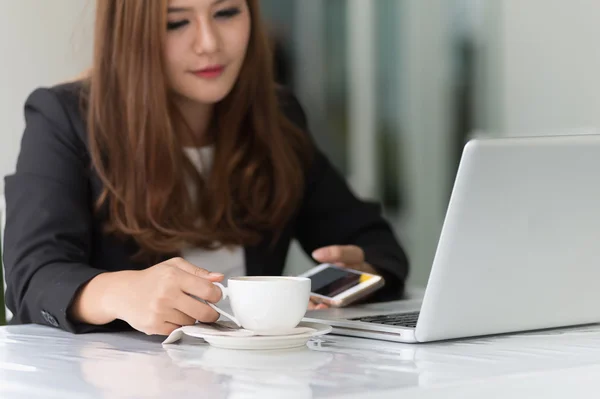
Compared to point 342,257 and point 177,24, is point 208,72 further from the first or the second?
point 342,257

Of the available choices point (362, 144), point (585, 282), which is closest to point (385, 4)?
point (362, 144)

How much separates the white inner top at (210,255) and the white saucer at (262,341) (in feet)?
2.44

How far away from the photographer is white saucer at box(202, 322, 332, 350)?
1023 millimetres

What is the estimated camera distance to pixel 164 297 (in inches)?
43.7

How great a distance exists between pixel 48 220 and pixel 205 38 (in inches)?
17.4

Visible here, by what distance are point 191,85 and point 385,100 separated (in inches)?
79.6

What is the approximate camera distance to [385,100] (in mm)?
3674

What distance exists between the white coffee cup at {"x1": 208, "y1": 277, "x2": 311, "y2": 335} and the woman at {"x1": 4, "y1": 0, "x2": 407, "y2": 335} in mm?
375

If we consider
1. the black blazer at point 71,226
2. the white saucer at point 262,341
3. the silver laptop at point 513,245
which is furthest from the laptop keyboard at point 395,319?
the black blazer at point 71,226

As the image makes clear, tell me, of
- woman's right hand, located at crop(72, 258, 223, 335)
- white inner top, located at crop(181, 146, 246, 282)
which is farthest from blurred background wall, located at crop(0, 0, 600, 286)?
woman's right hand, located at crop(72, 258, 223, 335)

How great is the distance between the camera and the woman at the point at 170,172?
1.59m

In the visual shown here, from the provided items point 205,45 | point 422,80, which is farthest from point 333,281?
point 422,80

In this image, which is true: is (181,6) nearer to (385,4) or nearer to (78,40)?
(78,40)

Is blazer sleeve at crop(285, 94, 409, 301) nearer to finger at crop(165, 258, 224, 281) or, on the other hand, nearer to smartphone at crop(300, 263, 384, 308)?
smartphone at crop(300, 263, 384, 308)
